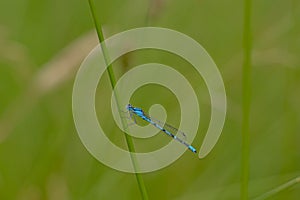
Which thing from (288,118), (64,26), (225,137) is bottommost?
(288,118)

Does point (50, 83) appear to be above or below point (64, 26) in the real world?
below

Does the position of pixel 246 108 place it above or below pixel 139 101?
below

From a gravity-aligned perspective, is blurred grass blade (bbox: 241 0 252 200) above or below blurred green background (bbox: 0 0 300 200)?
below

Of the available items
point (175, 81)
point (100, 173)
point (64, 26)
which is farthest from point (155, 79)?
point (64, 26)

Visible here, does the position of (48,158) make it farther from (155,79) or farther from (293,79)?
(293,79)

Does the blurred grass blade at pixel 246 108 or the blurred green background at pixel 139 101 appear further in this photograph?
the blurred green background at pixel 139 101

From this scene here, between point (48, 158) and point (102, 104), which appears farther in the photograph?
point (102, 104)

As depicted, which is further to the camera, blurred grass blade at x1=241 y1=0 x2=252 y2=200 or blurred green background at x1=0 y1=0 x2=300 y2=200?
blurred green background at x1=0 y1=0 x2=300 y2=200

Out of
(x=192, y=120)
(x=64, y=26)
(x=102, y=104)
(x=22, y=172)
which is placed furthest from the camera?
(x=64, y=26)
